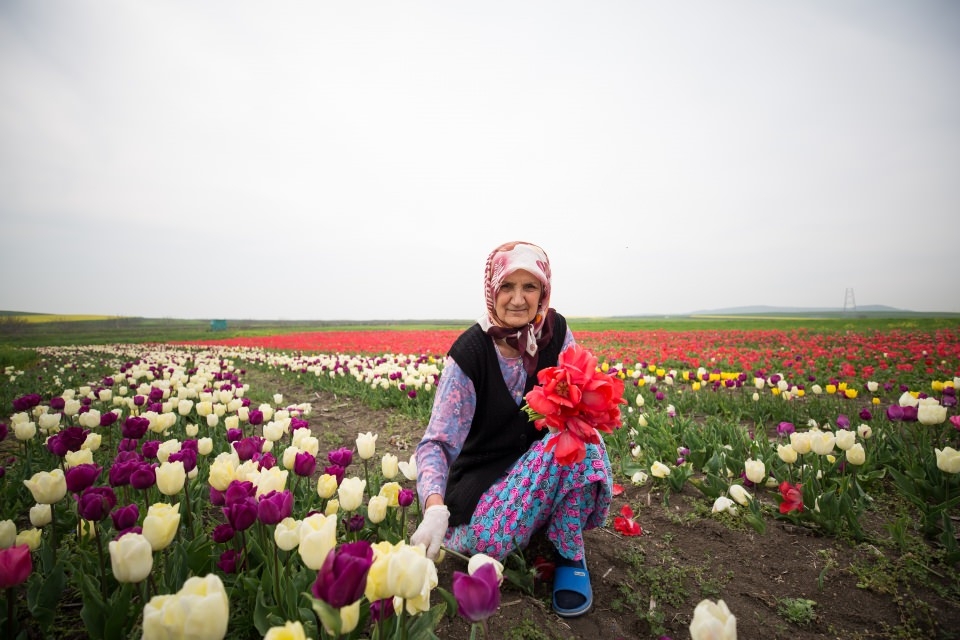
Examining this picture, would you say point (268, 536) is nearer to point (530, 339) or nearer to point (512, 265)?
point (530, 339)

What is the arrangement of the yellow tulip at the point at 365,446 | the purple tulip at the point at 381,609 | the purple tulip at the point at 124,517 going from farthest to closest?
the yellow tulip at the point at 365,446, the purple tulip at the point at 124,517, the purple tulip at the point at 381,609

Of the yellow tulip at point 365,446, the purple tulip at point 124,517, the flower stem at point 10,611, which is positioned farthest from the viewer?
the yellow tulip at point 365,446

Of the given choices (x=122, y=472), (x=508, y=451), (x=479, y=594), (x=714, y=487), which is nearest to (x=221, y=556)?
(x=122, y=472)

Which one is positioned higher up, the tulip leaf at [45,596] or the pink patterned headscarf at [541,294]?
the pink patterned headscarf at [541,294]

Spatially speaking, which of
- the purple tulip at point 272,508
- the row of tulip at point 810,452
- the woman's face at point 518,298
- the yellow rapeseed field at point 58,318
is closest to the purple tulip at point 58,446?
the purple tulip at point 272,508

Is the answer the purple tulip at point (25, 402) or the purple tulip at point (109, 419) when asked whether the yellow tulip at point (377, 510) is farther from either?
the purple tulip at point (25, 402)

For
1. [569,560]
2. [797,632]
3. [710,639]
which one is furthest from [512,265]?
[797,632]

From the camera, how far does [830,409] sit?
14.8 feet

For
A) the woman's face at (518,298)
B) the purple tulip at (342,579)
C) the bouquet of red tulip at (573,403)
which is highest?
the woman's face at (518,298)

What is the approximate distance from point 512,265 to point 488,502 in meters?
1.32

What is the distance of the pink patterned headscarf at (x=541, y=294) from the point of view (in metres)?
2.40

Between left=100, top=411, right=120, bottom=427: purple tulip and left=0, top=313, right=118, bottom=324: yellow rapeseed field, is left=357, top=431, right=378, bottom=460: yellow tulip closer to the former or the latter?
left=100, top=411, right=120, bottom=427: purple tulip

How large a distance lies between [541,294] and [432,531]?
1.43m

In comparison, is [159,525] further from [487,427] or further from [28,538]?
[487,427]
